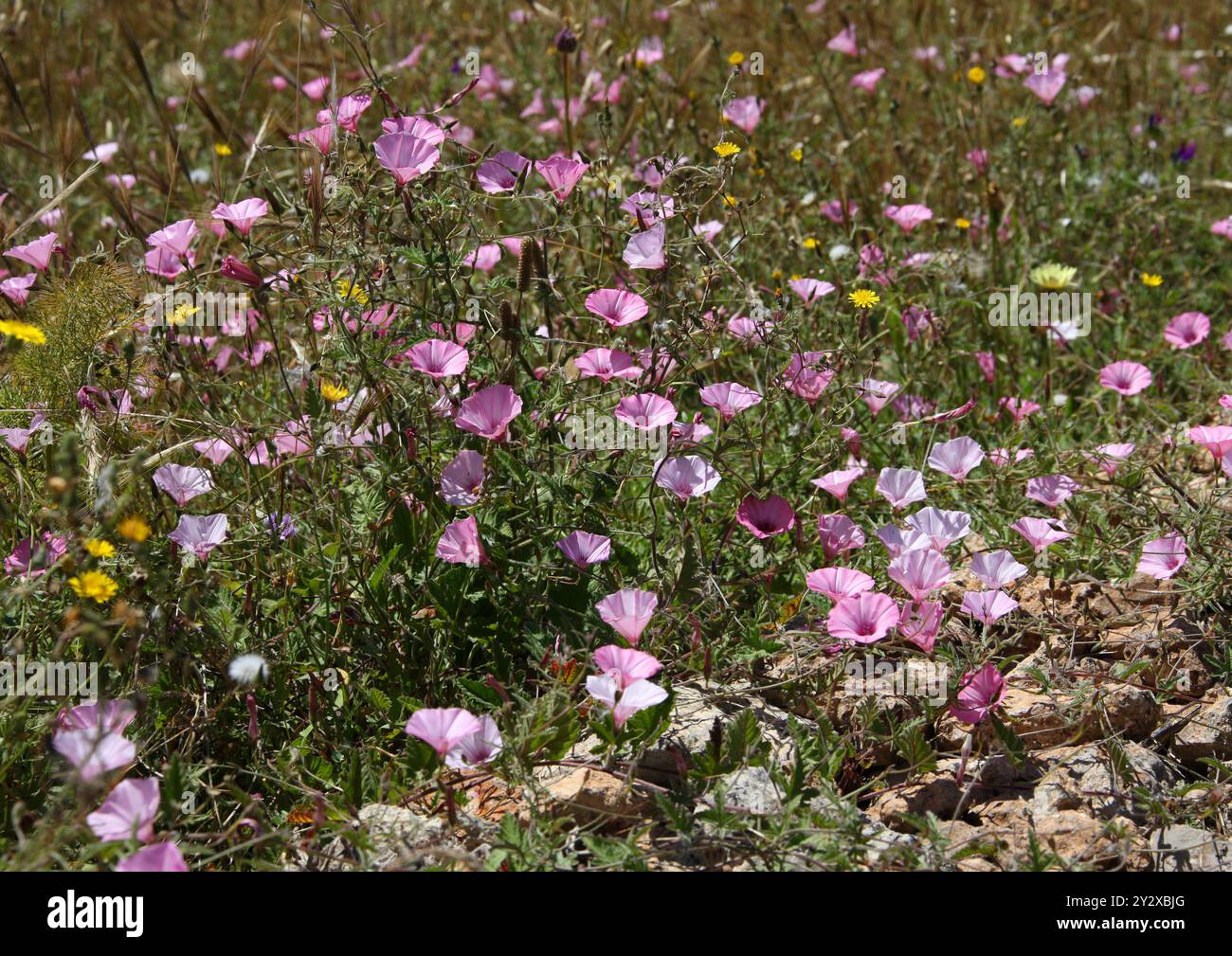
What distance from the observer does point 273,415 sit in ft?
8.66

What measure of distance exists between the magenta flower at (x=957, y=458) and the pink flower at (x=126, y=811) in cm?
161

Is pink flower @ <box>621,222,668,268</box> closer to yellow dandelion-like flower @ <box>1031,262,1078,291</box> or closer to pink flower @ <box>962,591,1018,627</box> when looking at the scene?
pink flower @ <box>962,591,1018,627</box>

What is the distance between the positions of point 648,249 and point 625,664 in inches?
32.2

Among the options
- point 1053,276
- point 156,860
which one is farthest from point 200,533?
point 1053,276

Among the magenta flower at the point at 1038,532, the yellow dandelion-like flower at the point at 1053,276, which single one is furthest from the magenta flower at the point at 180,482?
the yellow dandelion-like flower at the point at 1053,276

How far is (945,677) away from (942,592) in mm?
415

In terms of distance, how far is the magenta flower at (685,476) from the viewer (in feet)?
7.10

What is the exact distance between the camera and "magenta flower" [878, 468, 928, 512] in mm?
2357

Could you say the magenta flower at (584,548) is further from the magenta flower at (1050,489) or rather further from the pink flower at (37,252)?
the pink flower at (37,252)

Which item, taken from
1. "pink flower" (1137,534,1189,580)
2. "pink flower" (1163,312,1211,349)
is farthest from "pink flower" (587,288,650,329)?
"pink flower" (1163,312,1211,349)

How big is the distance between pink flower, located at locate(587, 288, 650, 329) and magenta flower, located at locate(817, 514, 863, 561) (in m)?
0.51

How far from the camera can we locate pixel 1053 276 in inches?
124

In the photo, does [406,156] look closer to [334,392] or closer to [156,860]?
[334,392]
